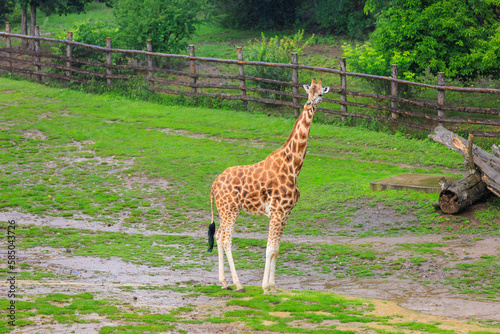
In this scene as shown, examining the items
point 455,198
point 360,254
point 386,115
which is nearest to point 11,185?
point 360,254

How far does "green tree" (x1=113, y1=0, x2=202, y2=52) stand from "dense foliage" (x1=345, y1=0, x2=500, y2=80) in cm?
893

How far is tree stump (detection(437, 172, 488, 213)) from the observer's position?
484 inches

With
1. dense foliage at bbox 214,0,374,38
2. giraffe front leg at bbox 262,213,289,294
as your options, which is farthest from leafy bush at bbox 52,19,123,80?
giraffe front leg at bbox 262,213,289,294

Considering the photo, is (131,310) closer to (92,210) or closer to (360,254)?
(360,254)

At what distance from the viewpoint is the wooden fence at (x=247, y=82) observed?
18.1m

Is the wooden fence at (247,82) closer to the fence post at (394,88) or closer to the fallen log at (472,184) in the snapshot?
the fence post at (394,88)

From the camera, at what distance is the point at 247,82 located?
78.3ft

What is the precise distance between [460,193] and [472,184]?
1.52 ft

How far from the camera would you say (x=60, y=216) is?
12.7 metres

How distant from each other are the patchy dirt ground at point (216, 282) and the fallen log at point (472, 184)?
3.50 feet

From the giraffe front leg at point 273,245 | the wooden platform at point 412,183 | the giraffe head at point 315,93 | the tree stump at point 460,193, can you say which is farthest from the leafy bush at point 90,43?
the giraffe front leg at point 273,245

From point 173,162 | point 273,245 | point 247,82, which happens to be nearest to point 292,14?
point 247,82

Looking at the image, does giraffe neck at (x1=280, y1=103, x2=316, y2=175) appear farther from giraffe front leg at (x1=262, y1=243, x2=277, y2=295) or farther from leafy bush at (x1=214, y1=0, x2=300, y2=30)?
leafy bush at (x1=214, y1=0, x2=300, y2=30)

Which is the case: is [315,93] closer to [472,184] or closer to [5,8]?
[472,184]
